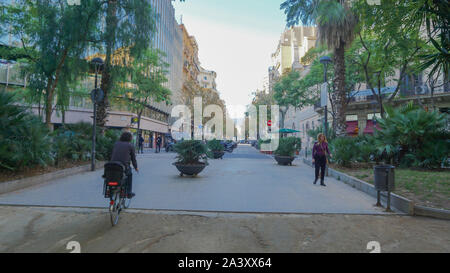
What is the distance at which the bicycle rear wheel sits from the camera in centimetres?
471

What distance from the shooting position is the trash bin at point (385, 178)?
6.15 metres

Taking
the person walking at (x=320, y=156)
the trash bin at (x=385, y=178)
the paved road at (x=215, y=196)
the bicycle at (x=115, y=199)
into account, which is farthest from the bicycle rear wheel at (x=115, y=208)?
the person walking at (x=320, y=156)

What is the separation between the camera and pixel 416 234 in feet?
14.9

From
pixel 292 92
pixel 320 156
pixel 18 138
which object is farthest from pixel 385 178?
pixel 292 92

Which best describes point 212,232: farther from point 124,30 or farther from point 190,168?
point 124,30

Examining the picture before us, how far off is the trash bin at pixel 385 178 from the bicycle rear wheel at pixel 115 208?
17.9 feet

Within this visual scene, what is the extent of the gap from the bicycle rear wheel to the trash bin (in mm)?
5448

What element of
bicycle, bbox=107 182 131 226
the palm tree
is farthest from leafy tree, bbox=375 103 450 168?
bicycle, bbox=107 182 131 226

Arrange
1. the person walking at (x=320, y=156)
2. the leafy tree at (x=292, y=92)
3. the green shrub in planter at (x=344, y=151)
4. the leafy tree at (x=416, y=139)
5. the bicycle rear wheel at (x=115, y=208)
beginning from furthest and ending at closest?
the leafy tree at (x=292, y=92) < the green shrub in planter at (x=344, y=151) < the leafy tree at (x=416, y=139) < the person walking at (x=320, y=156) < the bicycle rear wheel at (x=115, y=208)

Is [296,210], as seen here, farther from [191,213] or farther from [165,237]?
[165,237]

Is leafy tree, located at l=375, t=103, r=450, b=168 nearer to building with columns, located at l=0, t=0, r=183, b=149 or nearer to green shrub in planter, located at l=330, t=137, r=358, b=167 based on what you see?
green shrub in planter, located at l=330, t=137, r=358, b=167

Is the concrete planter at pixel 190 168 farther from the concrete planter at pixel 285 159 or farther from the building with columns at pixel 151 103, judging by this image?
the building with columns at pixel 151 103

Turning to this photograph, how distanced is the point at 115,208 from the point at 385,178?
219 inches
